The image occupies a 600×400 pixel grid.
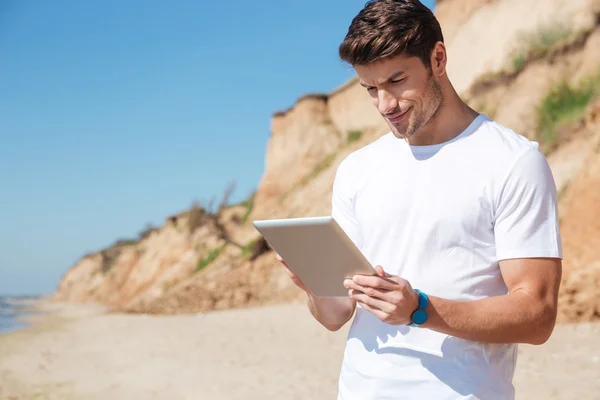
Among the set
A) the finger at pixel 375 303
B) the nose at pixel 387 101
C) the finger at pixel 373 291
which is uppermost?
the nose at pixel 387 101

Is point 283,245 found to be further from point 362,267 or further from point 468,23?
point 468,23

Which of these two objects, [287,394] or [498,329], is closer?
[498,329]

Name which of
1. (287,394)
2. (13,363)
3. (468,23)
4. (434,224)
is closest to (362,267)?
(434,224)

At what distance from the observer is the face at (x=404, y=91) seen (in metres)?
1.83

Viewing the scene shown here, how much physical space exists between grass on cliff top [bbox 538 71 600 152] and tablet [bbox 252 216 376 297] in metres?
12.1

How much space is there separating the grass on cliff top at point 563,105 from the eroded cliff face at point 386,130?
0.08 m

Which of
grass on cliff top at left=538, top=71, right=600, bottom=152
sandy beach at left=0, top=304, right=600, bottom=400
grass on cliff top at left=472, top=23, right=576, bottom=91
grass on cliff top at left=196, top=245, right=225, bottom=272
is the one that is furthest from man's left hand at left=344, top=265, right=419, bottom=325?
grass on cliff top at left=196, top=245, right=225, bottom=272

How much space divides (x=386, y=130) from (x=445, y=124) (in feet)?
62.0

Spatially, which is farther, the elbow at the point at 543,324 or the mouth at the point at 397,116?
the mouth at the point at 397,116

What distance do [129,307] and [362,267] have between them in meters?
20.1

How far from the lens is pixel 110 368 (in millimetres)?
10680

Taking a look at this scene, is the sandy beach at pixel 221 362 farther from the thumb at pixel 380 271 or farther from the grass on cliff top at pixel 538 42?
the grass on cliff top at pixel 538 42

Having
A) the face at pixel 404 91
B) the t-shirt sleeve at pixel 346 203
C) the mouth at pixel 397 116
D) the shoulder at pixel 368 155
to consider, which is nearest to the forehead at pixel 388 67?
the face at pixel 404 91

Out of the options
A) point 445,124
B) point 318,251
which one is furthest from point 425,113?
point 318,251
